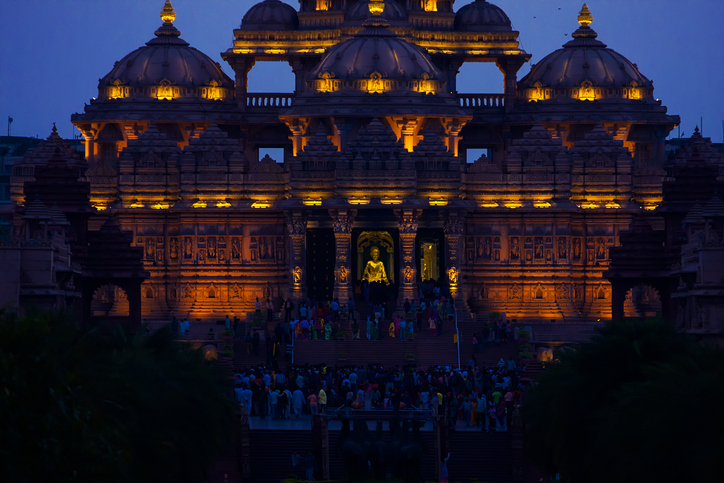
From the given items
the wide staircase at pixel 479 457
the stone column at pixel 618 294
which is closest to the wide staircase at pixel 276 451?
the wide staircase at pixel 479 457

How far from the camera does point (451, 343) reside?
80.3 meters

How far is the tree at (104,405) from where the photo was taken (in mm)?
39062

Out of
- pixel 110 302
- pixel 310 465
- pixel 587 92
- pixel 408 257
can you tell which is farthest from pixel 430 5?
pixel 310 465

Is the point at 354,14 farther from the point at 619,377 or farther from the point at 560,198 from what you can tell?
the point at 619,377

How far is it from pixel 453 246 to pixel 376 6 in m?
16.0

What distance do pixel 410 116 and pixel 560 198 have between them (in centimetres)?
743

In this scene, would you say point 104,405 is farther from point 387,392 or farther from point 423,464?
point 387,392

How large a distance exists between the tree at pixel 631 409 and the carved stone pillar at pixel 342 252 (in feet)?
87.2

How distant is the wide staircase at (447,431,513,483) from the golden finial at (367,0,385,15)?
127 ft

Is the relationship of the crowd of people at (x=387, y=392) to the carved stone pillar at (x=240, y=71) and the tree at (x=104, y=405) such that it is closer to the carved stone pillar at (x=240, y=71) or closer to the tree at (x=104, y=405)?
the tree at (x=104, y=405)

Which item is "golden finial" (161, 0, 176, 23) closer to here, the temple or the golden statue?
the temple

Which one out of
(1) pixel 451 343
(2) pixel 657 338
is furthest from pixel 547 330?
(2) pixel 657 338

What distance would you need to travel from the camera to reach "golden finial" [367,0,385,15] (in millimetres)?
101375

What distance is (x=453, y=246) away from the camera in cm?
9106
